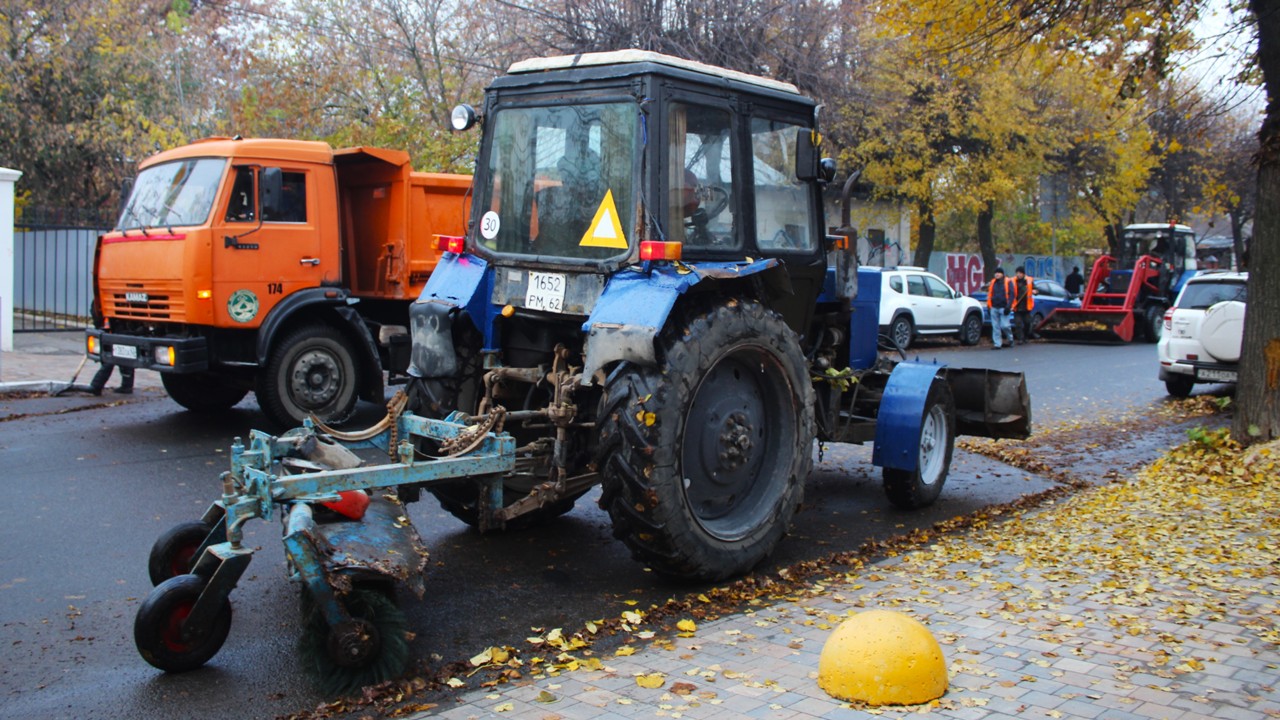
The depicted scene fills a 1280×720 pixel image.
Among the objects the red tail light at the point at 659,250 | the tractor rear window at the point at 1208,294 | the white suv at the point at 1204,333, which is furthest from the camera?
the tractor rear window at the point at 1208,294

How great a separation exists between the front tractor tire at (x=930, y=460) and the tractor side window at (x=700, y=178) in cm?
232

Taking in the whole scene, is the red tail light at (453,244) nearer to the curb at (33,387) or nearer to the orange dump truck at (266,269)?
the orange dump truck at (266,269)

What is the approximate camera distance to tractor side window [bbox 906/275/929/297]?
23.6m

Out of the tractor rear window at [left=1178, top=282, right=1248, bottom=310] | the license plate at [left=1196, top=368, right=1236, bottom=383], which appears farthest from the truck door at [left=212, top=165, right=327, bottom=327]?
the tractor rear window at [left=1178, top=282, right=1248, bottom=310]

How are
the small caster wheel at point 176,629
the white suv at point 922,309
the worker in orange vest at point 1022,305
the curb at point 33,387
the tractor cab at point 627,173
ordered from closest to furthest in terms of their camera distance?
the small caster wheel at point 176,629 → the tractor cab at point 627,173 → the curb at point 33,387 → the white suv at point 922,309 → the worker in orange vest at point 1022,305

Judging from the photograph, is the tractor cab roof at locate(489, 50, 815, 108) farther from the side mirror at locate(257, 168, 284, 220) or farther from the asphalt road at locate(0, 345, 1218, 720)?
the side mirror at locate(257, 168, 284, 220)

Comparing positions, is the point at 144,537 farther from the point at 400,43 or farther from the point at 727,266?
the point at 400,43

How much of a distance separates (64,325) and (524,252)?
56.9 feet

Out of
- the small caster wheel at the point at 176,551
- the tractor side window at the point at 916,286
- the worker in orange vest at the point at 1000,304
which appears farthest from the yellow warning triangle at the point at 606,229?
the worker in orange vest at the point at 1000,304

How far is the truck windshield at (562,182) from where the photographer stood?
20.1ft

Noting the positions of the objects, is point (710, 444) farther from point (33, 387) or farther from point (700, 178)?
point (33, 387)

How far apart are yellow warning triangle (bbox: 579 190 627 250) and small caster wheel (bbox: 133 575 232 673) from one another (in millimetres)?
2738

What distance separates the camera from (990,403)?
8719mm

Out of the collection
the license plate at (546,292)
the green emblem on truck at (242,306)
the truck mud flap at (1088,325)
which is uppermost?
the license plate at (546,292)
